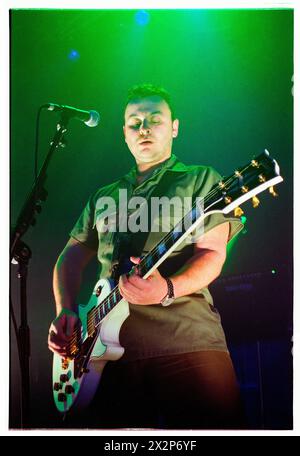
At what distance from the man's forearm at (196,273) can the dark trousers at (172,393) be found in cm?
30

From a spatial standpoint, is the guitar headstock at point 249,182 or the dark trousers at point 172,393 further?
the dark trousers at point 172,393

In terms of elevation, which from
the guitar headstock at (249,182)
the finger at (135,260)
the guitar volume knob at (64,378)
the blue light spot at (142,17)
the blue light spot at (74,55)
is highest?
→ the blue light spot at (142,17)

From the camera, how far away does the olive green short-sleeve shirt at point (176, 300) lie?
289cm

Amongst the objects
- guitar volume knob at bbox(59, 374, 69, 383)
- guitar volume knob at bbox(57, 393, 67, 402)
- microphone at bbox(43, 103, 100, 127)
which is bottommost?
guitar volume knob at bbox(57, 393, 67, 402)

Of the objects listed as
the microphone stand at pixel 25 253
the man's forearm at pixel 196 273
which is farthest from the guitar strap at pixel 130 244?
the microphone stand at pixel 25 253

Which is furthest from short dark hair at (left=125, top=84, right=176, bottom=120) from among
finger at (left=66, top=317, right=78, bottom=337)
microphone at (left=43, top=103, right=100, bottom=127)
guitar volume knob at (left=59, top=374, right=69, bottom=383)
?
guitar volume knob at (left=59, top=374, right=69, bottom=383)

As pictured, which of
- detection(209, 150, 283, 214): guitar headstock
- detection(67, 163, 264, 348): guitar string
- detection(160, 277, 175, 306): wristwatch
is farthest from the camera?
detection(160, 277, 175, 306): wristwatch

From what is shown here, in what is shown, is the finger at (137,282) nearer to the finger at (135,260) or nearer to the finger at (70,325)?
the finger at (135,260)

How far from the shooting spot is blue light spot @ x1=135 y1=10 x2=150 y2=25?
3.04 m

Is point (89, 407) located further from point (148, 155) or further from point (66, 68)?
point (66, 68)

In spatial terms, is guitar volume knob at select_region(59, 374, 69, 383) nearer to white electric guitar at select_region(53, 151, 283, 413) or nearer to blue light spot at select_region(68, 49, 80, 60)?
white electric guitar at select_region(53, 151, 283, 413)

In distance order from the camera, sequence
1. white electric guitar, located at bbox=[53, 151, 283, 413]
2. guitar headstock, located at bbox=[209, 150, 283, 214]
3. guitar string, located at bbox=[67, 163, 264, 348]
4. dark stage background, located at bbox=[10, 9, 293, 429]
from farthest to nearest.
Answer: dark stage background, located at bbox=[10, 9, 293, 429]
white electric guitar, located at bbox=[53, 151, 283, 413]
guitar string, located at bbox=[67, 163, 264, 348]
guitar headstock, located at bbox=[209, 150, 283, 214]

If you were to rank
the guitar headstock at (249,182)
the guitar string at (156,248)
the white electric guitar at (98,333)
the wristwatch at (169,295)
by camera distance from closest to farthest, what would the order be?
the guitar headstock at (249,182) < the guitar string at (156,248) < the white electric guitar at (98,333) < the wristwatch at (169,295)

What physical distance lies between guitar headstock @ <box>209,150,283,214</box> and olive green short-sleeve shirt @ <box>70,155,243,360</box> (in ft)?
1.20
